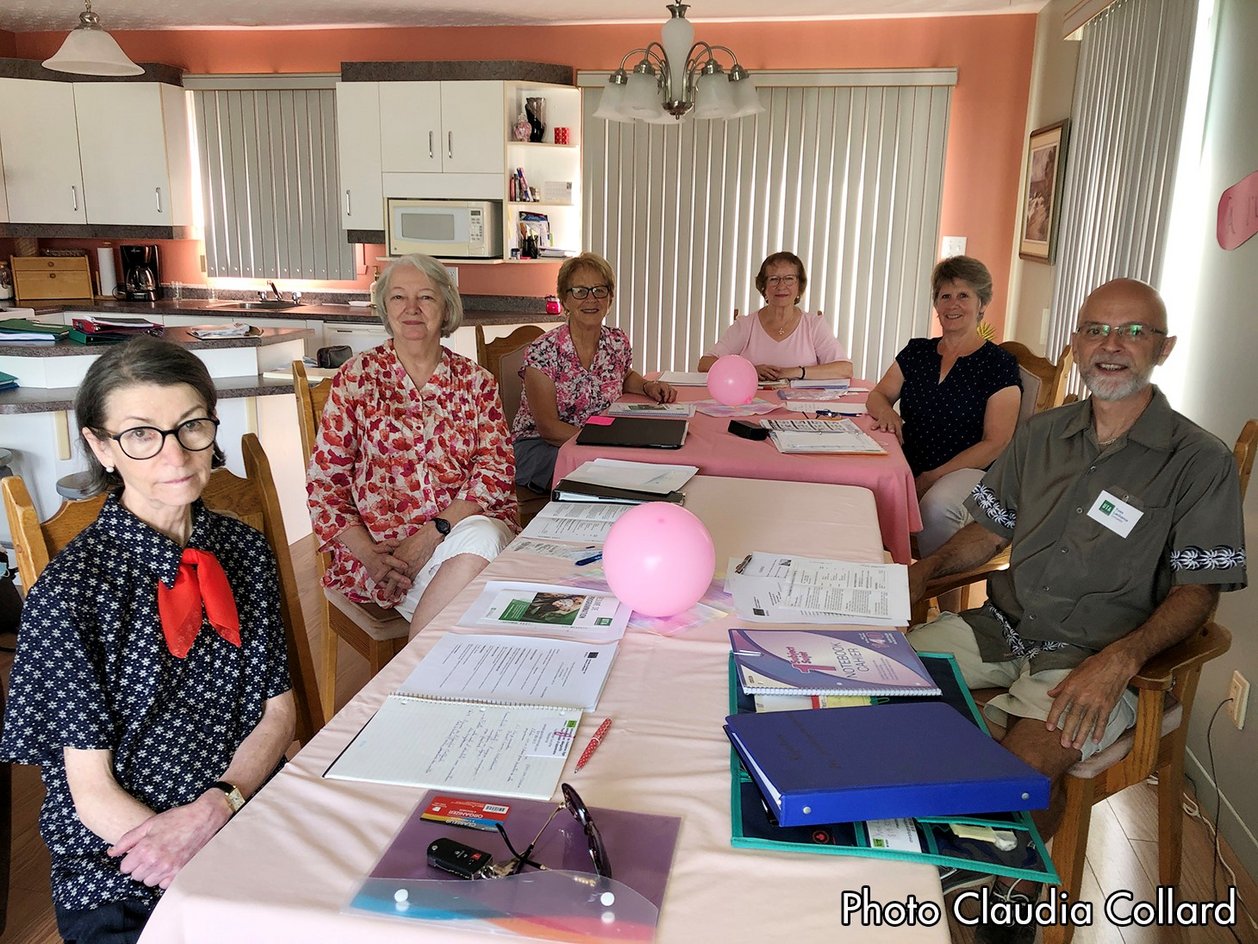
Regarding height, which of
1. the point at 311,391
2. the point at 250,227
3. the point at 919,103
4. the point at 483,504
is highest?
the point at 919,103

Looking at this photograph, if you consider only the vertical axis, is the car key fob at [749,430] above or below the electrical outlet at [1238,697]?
above

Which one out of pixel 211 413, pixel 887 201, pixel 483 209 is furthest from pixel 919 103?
pixel 211 413

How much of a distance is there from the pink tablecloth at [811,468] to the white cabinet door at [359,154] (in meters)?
3.44

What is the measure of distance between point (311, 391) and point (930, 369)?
6.32ft

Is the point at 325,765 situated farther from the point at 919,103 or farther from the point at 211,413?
the point at 919,103

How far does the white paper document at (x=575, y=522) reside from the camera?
1750 millimetres

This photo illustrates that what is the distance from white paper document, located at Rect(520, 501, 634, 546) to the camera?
1.75 m

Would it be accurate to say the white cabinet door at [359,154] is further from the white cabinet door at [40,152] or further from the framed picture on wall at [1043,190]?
the framed picture on wall at [1043,190]

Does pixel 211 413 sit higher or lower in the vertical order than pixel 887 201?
lower

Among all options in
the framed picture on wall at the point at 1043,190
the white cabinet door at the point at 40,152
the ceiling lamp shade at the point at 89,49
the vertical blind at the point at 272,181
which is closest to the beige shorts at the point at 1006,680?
the framed picture on wall at the point at 1043,190

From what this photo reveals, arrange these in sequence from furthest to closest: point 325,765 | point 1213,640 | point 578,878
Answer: point 1213,640 → point 325,765 → point 578,878

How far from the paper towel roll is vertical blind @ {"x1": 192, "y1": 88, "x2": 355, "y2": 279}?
0.69 m

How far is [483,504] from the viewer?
228cm

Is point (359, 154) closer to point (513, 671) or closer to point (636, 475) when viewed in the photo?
point (636, 475)
